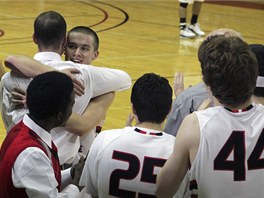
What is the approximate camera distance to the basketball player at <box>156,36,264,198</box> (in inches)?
114

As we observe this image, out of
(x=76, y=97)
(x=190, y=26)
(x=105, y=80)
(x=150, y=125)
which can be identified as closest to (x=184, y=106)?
(x=105, y=80)

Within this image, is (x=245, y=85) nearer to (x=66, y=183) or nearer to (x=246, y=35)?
(x=66, y=183)

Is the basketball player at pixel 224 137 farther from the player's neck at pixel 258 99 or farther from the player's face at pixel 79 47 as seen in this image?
the player's face at pixel 79 47

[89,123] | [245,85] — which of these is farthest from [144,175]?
[89,123]

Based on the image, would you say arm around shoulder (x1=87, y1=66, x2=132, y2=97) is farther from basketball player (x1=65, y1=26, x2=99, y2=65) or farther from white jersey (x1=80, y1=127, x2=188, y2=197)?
white jersey (x1=80, y1=127, x2=188, y2=197)

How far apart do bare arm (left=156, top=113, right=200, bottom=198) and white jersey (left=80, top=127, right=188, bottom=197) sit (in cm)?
16

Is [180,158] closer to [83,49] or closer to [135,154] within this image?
[135,154]

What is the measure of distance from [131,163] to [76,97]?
3.14 feet

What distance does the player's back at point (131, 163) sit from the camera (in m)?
3.16

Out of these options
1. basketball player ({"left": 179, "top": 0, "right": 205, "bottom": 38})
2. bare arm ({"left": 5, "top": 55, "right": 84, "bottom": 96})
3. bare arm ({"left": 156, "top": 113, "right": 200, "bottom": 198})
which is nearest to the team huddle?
bare arm ({"left": 156, "top": 113, "right": 200, "bottom": 198})

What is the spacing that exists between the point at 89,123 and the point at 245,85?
1356 mm

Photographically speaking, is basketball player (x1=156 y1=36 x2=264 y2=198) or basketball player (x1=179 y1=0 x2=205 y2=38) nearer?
basketball player (x1=156 y1=36 x2=264 y2=198)

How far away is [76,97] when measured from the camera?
4008 mm

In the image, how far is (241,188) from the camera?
9.78ft
